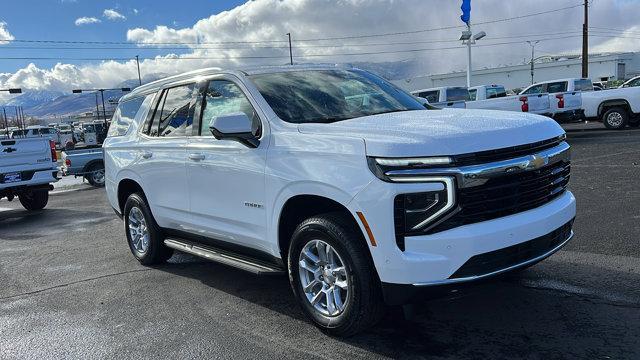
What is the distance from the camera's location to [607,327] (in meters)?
3.82

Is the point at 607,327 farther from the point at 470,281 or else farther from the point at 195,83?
the point at 195,83

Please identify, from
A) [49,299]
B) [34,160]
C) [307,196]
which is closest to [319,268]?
[307,196]

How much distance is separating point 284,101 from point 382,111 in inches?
32.2

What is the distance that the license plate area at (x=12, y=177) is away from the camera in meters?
11.5

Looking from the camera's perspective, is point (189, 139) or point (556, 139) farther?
point (189, 139)

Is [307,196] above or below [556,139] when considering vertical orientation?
below

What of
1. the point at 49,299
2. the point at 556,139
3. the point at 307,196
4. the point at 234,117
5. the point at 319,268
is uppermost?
the point at 234,117

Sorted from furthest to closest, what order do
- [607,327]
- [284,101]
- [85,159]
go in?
[85,159]
[284,101]
[607,327]

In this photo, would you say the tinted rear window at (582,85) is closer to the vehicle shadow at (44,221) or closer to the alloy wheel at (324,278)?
the vehicle shadow at (44,221)

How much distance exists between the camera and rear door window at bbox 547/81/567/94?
67.5 feet

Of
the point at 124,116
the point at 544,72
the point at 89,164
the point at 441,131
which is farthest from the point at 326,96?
the point at 544,72

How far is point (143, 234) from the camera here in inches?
253

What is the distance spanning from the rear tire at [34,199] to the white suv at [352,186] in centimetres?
824

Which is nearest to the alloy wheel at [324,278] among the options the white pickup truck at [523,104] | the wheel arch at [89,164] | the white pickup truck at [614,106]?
the white pickup truck at [523,104]
